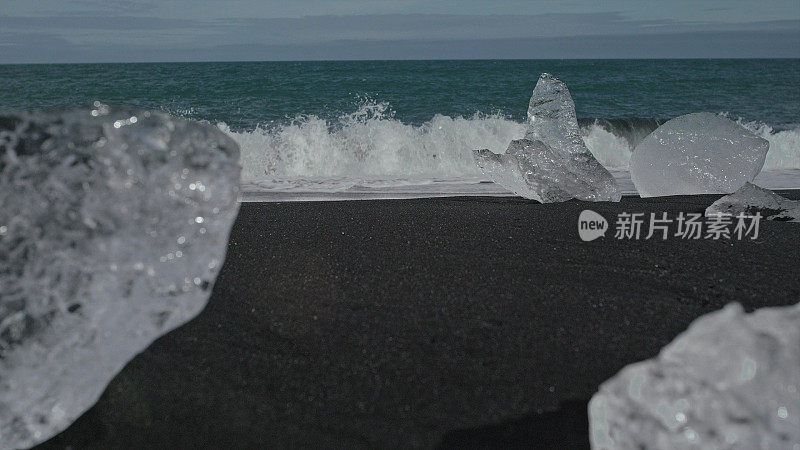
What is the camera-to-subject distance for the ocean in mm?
6751

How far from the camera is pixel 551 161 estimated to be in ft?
14.2

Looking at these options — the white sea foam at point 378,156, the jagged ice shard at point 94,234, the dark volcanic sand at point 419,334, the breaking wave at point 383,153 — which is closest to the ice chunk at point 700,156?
the dark volcanic sand at point 419,334

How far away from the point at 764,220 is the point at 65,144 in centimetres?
326

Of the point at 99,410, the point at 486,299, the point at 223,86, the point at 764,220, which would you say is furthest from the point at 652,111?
the point at 99,410

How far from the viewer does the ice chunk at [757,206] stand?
3602mm

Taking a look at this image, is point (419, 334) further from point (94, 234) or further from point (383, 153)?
point (383, 153)

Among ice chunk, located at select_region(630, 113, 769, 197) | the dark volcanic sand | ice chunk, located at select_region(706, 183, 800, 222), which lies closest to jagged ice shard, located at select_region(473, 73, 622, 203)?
ice chunk, located at select_region(630, 113, 769, 197)

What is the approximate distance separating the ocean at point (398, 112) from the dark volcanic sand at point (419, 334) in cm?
97

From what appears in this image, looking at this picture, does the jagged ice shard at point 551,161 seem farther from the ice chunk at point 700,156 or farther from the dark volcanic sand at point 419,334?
the dark volcanic sand at point 419,334

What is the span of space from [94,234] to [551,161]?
11.0 feet

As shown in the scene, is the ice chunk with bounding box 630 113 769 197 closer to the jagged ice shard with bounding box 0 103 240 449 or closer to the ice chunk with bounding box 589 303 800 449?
the ice chunk with bounding box 589 303 800 449

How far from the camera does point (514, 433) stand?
1.51 metres

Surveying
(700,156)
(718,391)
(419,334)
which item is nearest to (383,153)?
(700,156)

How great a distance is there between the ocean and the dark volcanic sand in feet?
3.17
